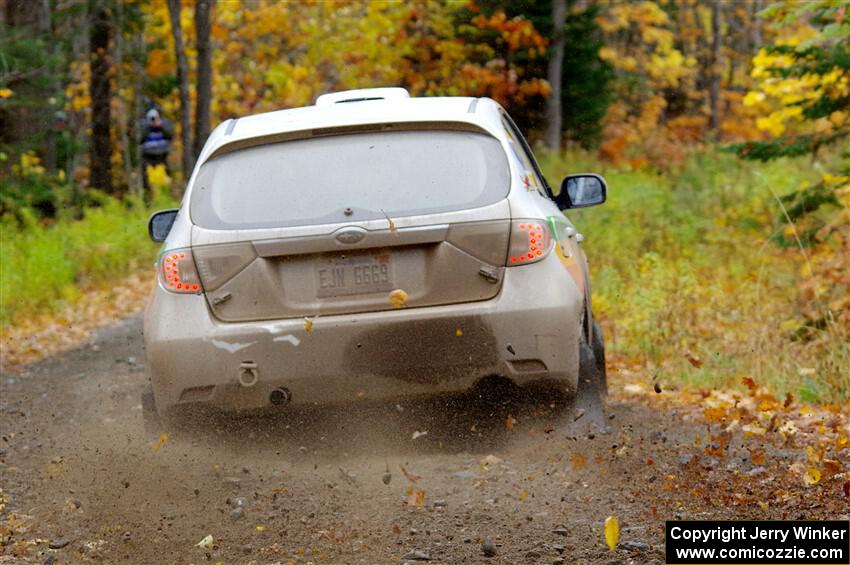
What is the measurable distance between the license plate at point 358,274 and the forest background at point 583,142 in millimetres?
2746

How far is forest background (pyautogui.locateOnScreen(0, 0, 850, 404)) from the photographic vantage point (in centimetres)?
965

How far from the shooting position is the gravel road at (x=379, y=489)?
470 cm

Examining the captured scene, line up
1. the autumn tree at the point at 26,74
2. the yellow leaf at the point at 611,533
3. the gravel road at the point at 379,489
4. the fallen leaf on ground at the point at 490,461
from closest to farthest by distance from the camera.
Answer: the yellow leaf at the point at 611,533 → the gravel road at the point at 379,489 → the fallen leaf on ground at the point at 490,461 → the autumn tree at the point at 26,74

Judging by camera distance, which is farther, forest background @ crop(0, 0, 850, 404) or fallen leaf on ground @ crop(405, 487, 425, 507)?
A: forest background @ crop(0, 0, 850, 404)

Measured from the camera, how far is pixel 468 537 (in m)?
4.71

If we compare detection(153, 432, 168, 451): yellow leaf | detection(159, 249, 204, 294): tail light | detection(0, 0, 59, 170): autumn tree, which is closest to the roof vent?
detection(159, 249, 204, 294): tail light

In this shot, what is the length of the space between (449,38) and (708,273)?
1933 cm

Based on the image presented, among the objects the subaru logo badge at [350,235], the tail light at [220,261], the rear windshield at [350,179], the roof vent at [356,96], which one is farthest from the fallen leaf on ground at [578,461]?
the roof vent at [356,96]

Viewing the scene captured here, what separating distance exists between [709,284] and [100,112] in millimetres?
19583

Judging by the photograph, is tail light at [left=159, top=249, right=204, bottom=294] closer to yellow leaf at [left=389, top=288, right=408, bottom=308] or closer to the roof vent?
yellow leaf at [left=389, top=288, right=408, bottom=308]

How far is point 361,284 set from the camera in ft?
17.5

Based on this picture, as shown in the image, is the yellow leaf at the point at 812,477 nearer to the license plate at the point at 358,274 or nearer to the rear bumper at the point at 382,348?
the rear bumper at the point at 382,348

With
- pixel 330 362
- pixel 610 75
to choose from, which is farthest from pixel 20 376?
pixel 610 75

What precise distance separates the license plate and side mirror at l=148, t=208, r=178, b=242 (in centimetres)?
171
